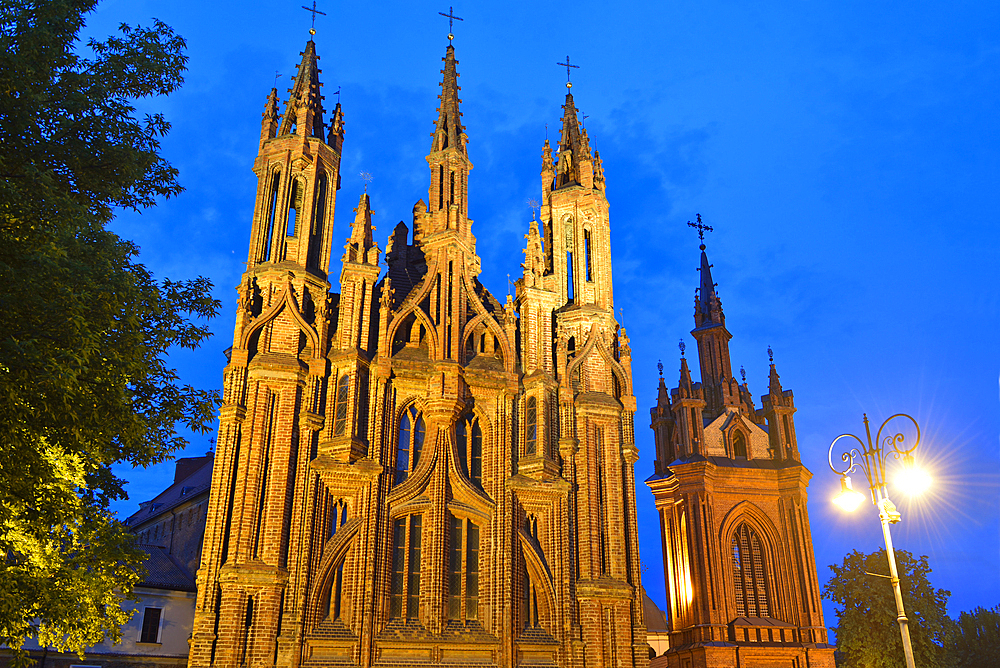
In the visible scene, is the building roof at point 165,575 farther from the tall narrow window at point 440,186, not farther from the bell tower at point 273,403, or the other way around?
the tall narrow window at point 440,186

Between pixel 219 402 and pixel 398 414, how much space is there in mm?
13884

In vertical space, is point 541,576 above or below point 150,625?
above

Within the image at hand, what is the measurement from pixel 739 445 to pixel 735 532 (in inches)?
210

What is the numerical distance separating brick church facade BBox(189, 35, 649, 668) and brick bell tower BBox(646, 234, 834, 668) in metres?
11.8

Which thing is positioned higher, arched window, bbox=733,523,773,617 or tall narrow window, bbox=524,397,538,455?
tall narrow window, bbox=524,397,538,455

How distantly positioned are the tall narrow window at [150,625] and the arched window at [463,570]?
16442 mm

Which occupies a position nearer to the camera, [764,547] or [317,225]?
[317,225]

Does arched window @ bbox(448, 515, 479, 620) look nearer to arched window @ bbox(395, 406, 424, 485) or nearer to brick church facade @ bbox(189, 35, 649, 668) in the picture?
brick church facade @ bbox(189, 35, 649, 668)

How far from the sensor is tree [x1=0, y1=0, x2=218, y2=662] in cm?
1245

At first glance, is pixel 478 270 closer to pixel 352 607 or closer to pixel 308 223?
pixel 308 223

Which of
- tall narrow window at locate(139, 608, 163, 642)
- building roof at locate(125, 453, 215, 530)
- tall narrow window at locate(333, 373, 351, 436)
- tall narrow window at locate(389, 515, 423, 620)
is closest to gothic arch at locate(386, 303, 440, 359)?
tall narrow window at locate(333, 373, 351, 436)

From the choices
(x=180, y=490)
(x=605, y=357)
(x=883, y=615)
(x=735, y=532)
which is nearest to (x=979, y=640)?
(x=883, y=615)

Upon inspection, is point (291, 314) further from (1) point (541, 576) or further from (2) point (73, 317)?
(2) point (73, 317)

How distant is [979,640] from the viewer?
5009 centimetres
